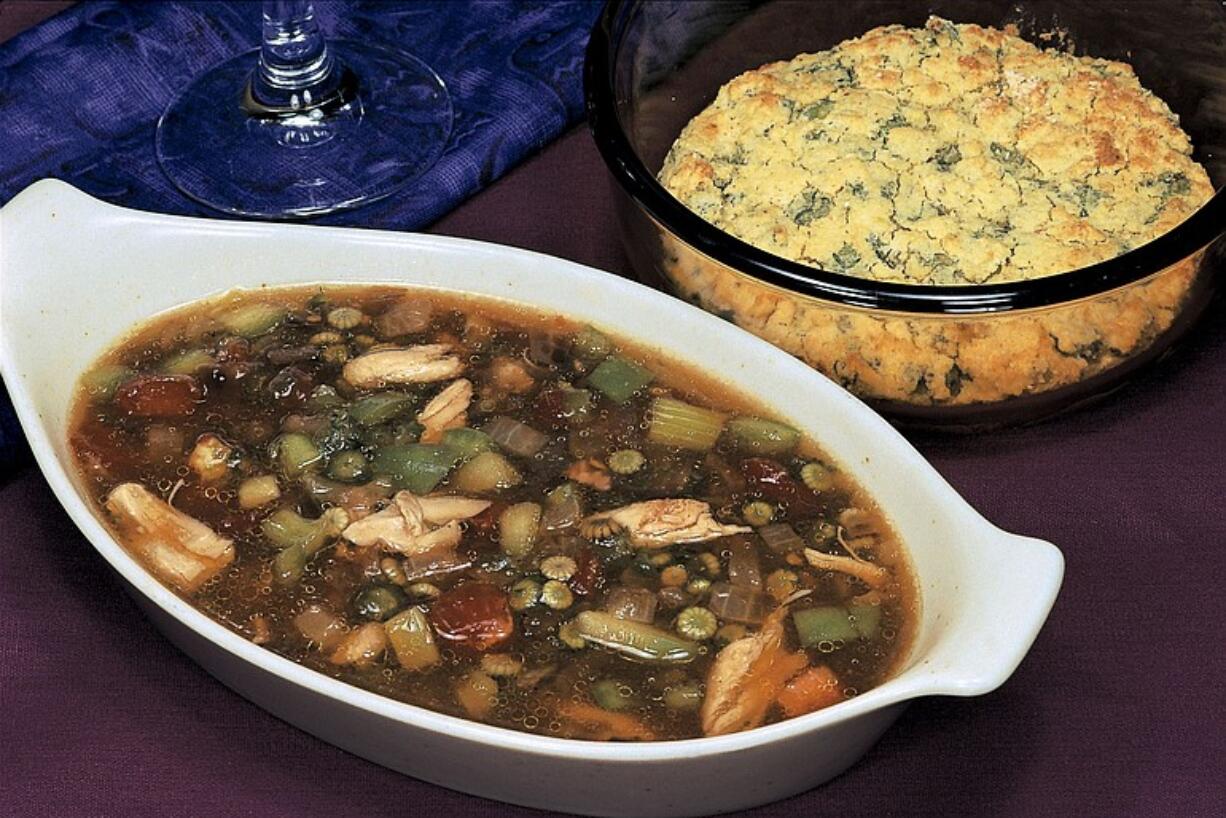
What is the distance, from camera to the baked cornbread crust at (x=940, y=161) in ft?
7.39

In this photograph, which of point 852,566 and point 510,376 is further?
point 510,376

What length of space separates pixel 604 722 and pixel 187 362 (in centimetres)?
78

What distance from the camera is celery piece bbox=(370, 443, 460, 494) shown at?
1987 millimetres

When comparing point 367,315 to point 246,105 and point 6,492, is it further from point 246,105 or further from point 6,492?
point 246,105

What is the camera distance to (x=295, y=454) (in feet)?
6.61

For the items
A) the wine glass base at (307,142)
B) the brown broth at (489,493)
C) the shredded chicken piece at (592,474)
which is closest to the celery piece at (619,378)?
the brown broth at (489,493)

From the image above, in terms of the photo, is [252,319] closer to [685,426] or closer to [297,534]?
[297,534]

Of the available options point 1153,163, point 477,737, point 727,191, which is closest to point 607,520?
point 477,737

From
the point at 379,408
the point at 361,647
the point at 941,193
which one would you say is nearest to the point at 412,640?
the point at 361,647

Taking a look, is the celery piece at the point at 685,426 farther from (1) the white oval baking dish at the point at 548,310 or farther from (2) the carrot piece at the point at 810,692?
(2) the carrot piece at the point at 810,692

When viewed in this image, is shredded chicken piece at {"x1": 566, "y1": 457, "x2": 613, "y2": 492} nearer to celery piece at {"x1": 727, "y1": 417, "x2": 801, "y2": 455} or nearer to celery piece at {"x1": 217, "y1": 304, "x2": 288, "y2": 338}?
celery piece at {"x1": 727, "y1": 417, "x2": 801, "y2": 455}

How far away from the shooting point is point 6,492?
88.3 inches

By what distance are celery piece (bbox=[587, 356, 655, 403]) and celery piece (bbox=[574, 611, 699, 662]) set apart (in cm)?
36

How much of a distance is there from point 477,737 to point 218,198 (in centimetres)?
133
